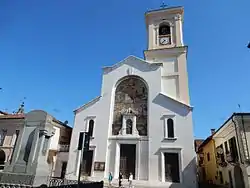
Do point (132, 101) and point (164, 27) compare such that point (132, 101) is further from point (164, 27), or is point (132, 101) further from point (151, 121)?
point (164, 27)

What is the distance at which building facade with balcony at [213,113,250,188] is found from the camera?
622 inches

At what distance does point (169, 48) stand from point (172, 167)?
16.0 m

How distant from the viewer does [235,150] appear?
17.3 metres

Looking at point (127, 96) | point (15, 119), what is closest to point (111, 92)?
point (127, 96)

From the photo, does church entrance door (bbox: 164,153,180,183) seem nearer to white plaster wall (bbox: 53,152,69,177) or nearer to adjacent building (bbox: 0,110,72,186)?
white plaster wall (bbox: 53,152,69,177)

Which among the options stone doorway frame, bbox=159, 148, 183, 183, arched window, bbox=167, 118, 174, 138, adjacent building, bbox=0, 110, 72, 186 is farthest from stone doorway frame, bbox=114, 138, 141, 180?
adjacent building, bbox=0, 110, 72, 186

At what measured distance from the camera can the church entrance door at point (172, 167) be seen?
18.6 meters

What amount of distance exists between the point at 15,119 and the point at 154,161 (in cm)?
1913

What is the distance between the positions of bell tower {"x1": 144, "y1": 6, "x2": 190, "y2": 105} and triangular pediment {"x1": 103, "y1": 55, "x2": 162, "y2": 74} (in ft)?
6.96

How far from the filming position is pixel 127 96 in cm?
2362

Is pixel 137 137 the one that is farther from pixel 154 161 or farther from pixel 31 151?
pixel 31 151

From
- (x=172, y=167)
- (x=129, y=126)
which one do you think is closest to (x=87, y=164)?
(x=129, y=126)

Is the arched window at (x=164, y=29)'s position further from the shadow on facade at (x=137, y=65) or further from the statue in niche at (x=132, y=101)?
the statue in niche at (x=132, y=101)

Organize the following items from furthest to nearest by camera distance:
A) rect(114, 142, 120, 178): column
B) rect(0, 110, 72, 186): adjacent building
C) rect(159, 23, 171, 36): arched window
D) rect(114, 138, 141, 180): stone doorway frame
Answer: rect(159, 23, 171, 36): arched window
rect(114, 142, 120, 178): column
rect(114, 138, 141, 180): stone doorway frame
rect(0, 110, 72, 186): adjacent building
